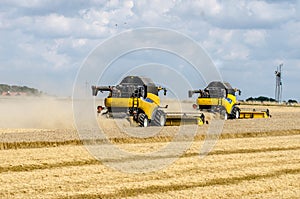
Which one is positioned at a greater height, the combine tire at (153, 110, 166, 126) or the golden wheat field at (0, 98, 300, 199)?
the combine tire at (153, 110, 166, 126)

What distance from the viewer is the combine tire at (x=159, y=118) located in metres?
24.6

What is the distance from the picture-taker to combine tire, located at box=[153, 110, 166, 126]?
24.6m

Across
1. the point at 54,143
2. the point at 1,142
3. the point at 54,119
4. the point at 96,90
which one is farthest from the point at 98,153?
the point at 54,119

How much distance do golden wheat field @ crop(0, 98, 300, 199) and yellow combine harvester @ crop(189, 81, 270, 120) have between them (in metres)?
8.22

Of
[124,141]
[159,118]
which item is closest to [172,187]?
[124,141]

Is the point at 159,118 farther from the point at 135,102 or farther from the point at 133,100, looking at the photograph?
the point at 133,100

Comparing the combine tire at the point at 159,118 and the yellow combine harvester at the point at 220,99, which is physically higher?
the yellow combine harvester at the point at 220,99

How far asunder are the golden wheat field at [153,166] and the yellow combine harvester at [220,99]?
822cm

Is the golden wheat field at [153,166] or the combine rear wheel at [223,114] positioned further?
the combine rear wheel at [223,114]

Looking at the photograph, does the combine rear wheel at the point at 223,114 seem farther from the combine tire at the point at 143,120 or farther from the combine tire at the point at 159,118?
the combine tire at the point at 143,120

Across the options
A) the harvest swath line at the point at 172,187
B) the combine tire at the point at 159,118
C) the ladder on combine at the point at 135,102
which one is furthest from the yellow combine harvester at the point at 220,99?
the harvest swath line at the point at 172,187

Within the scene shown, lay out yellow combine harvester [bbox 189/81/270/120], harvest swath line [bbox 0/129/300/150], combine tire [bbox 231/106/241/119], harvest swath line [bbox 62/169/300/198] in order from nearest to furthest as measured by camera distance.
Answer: harvest swath line [bbox 62/169/300/198]
harvest swath line [bbox 0/129/300/150]
yellow combine harvester [bbox 189/81/270/120]
combine tire [bbox 231/106/241/119]

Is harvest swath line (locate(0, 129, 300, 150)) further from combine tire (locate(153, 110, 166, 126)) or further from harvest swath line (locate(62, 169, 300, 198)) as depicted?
harvest swath line (locate(62, 169, 300, 198))

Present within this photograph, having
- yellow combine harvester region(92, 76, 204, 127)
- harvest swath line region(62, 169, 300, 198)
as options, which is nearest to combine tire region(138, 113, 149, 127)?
yellow combine harvester region(92, 76, 204, 127)
